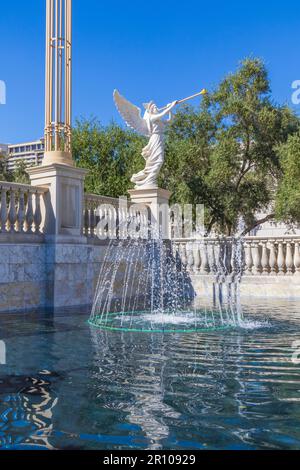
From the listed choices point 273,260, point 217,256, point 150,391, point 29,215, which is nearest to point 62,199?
point 29,215

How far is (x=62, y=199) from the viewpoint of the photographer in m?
10.4

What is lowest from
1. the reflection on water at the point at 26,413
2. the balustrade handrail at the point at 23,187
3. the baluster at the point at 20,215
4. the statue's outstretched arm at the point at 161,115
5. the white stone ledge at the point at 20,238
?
the reflection on water at the point at 26,413

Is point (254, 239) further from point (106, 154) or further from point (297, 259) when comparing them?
point (106, 154)

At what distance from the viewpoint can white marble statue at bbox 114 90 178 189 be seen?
14.2 meters

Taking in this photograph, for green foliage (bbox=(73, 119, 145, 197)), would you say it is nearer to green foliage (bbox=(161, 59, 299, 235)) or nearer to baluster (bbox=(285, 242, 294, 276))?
green foliage (bbox=(161, 59, 299, 235))

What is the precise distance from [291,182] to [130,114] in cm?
683

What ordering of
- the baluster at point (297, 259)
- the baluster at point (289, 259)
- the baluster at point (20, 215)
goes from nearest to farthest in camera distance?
the baluster at point (20, 215)
the baluster at point (297, 259)
the baluster at point (289, 259)

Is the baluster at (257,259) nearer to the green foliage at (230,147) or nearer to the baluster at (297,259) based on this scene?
the baluster at (297,259)

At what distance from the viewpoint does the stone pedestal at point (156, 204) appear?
1382 centimetres

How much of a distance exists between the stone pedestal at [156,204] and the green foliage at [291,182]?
5379 mm

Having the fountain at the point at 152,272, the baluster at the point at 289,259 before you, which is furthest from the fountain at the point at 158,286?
the baluster at the point at 289,259

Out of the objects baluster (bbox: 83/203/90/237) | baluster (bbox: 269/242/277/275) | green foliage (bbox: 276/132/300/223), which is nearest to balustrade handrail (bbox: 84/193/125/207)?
baluster (bbox: 83/203/90/237)

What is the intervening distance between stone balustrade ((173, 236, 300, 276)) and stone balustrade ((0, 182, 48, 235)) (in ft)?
16.1
